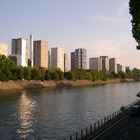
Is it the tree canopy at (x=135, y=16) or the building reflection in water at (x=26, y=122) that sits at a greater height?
the tree canopy at (x=135, y=16)

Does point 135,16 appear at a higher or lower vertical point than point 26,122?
higher

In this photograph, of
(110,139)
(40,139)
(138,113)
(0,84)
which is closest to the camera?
(110,139)

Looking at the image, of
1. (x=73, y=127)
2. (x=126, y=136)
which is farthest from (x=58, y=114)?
(x=126, y=136)

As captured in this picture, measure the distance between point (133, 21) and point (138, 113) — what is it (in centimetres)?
2476

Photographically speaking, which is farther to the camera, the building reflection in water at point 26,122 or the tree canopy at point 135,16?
the building reflection in water at point 26,122

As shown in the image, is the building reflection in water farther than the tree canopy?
Yes

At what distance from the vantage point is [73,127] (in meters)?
65.5

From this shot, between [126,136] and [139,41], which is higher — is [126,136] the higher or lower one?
the lower one

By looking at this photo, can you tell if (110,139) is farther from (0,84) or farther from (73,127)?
(0,84)

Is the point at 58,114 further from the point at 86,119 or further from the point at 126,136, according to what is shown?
the point at 126,136

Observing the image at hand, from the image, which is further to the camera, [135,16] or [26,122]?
[26,122]

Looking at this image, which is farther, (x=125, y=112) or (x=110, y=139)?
(x=125, y=112)

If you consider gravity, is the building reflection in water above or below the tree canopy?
below

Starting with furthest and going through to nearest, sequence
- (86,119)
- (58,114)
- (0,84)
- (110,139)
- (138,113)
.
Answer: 1. (0,84)
2. (58,114)
3. (86,119)
4. (138,113)
5. (110,139)
